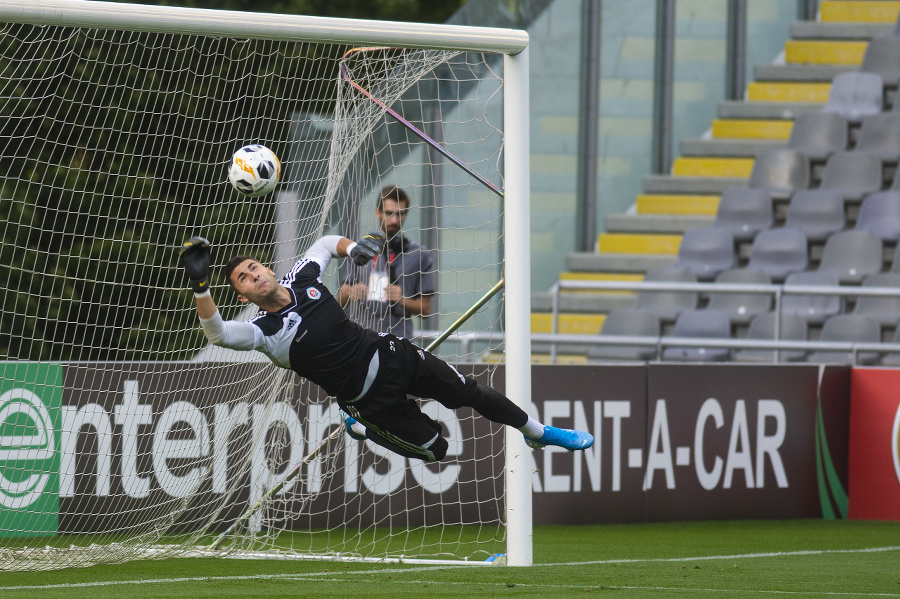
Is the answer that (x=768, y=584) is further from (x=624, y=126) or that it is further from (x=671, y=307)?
(x=624, y=126)

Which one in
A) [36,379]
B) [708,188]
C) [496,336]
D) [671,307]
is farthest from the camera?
[708,188]

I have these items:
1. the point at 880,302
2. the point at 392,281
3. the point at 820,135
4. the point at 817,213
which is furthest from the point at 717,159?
the point at 392,281

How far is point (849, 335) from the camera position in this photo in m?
12.1

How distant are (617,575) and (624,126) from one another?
9.38 m

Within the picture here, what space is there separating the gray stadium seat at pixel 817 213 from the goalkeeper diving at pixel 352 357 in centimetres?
772

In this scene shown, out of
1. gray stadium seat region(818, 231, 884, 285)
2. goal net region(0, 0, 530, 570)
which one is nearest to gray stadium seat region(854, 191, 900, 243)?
gray stadium seat region(818, 231, 884, 285)

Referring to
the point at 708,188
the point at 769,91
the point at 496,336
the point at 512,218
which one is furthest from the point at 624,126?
the point at 512,218

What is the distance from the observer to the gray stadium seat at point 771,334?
484 inches

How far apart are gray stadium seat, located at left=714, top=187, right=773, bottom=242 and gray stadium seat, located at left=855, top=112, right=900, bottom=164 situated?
4.27 feet

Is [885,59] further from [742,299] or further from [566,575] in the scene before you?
[566,575]

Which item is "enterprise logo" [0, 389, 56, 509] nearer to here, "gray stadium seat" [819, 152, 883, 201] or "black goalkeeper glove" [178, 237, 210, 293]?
"black goalkeeper glove" [178, 237, 210, 293]

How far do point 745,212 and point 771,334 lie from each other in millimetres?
2578

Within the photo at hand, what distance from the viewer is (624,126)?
15281 mm

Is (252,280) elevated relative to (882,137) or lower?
lower
